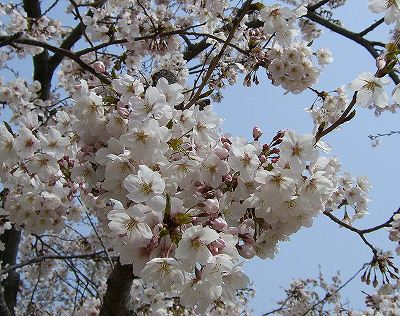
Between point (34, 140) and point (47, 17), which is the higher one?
point (47, 17)

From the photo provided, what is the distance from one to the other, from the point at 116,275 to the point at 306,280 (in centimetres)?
602

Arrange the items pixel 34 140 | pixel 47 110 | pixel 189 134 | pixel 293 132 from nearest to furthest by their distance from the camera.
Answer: pixel 293 132
pixel 189 134
pixel 34 140
pixel 47 110

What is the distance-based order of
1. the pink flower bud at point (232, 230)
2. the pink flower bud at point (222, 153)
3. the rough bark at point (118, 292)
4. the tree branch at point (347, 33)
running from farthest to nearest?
1. the tree branch at point (347, 33)
2. the rough bark at point (118, 292)
3. the pink flower bud at point (222, 153)
4. the pink flower bud at point (232, 230)

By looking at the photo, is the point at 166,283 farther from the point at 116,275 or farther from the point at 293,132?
the point at 116,275

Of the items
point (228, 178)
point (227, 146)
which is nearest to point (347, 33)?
point (227, 146)

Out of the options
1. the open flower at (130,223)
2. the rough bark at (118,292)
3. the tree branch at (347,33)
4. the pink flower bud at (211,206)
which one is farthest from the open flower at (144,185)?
the tree branch at (347,33)

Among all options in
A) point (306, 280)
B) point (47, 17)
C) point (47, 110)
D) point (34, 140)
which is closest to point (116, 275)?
point (34, 140)

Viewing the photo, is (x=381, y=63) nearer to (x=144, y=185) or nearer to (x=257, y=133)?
(x=257, y=133)

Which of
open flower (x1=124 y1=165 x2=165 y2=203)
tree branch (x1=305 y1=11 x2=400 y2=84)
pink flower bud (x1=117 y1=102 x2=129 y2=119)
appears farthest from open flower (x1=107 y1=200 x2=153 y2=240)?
tree branch (x1=305 y1=11 x2=400 y2=84)

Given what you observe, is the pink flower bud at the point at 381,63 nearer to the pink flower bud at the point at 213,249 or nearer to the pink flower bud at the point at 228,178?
the pink flower bud at the point at 228,178

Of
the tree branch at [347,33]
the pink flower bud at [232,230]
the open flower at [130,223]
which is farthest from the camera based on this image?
the tree branch at [347,33]

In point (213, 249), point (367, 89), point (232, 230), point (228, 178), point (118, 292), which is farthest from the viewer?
point (118, 292)

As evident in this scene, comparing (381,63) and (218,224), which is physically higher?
(381,63)

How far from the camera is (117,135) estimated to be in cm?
168
